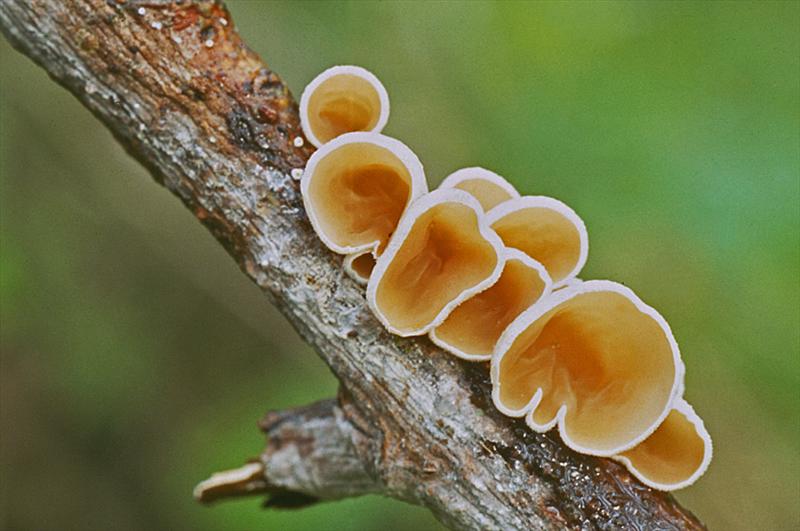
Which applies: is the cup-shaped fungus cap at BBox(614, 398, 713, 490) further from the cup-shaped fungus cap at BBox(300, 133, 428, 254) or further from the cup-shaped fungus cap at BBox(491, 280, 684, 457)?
the cup-shaped fungus cap at BBox(300, 133, 428, 254)

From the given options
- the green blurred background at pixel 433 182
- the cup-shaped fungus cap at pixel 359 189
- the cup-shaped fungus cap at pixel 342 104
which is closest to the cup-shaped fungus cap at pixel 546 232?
the cup-shaped fungus cap at pixel 359 189

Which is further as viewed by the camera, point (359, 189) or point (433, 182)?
point (433, 182)

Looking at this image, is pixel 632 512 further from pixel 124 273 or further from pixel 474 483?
pixel 124 273

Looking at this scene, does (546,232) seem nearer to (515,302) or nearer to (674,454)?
(515,302)

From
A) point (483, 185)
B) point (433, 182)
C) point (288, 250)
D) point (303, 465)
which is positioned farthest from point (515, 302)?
point (433, 182)

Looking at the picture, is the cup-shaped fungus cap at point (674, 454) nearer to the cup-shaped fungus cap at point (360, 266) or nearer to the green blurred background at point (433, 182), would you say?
the cup-shaped fungus cap at point (360, 266)

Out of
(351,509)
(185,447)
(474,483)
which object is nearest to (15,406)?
(185,447)
